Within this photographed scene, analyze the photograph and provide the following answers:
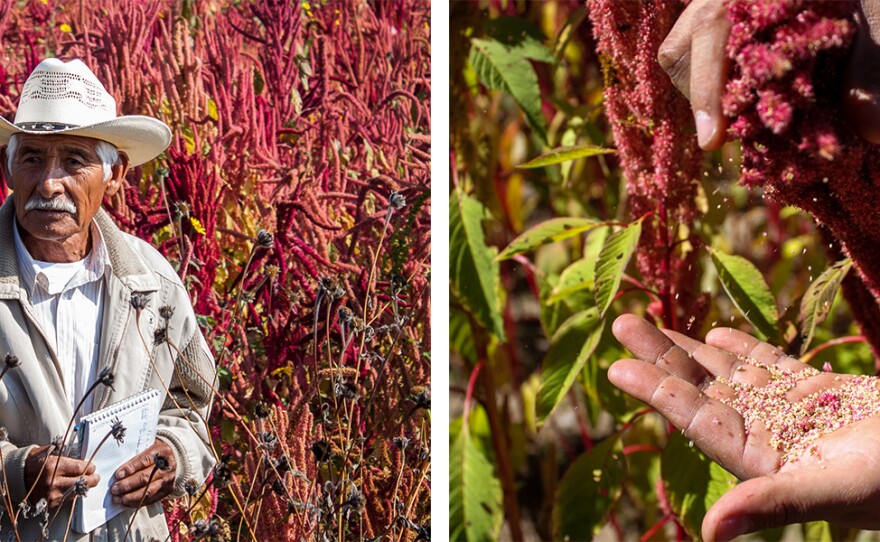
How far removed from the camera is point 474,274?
1.55 m

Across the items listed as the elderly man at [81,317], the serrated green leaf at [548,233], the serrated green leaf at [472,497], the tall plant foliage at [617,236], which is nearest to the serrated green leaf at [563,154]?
the tall plant foliage at [617,236]

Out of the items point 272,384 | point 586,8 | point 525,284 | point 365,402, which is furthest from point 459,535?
point 586,8

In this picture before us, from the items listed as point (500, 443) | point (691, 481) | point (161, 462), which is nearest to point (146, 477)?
point (161, 462)

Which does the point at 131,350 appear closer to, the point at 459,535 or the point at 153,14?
the point at 153,14

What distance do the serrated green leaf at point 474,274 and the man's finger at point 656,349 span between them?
292 mm

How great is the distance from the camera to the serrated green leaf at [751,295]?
140 centimetres

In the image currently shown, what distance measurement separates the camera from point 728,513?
0.96 meters

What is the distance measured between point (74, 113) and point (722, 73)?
3.32ft

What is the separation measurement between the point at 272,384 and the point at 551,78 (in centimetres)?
89

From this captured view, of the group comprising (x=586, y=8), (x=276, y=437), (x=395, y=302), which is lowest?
(x=276, y=437)

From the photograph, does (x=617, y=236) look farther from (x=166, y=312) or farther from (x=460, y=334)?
(x=166, y=312)

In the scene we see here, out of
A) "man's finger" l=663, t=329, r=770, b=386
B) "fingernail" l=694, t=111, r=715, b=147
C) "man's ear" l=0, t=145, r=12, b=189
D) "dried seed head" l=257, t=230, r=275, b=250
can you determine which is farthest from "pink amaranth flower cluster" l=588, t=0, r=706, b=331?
"man's ear" l=0, t=145, r=12, b=189

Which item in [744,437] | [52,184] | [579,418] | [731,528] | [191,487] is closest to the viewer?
[731,528]

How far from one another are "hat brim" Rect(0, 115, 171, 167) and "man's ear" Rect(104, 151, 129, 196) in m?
0.01
